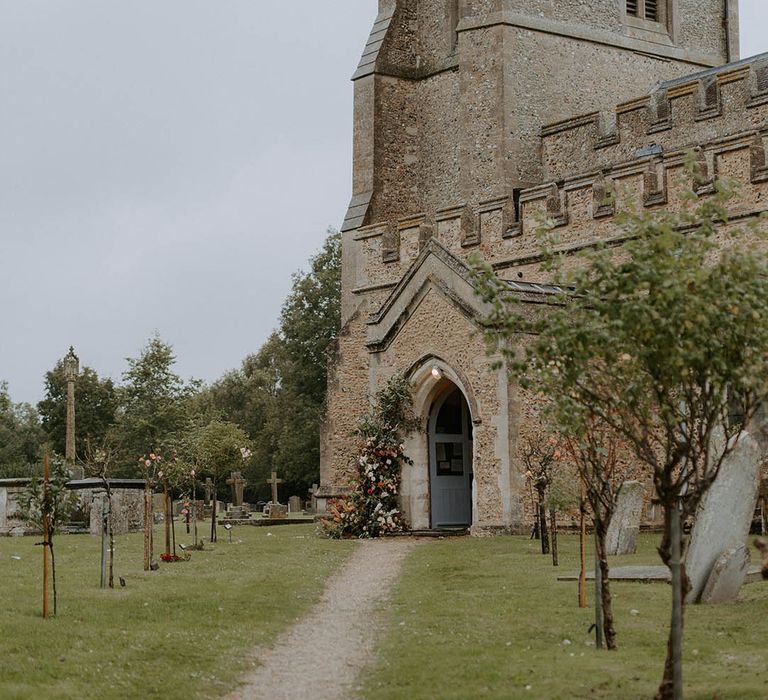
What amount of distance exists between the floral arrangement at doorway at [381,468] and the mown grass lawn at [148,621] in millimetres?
3808

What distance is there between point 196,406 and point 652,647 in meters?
56.3

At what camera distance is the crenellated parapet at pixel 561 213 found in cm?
2478

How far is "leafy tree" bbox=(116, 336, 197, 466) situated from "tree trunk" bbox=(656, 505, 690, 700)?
164 feet

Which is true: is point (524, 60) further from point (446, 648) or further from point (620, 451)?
point (446, 648)

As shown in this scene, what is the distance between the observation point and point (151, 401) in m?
60.1

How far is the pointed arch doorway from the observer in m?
25.4

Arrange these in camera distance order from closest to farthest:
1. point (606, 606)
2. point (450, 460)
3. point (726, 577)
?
point (606, 606) < point (726, 577) < point (450, 460)

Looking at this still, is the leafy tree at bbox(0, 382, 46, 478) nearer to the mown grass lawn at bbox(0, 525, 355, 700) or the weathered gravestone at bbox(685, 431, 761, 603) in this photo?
the mown grass lawn at bbox(0, 525, 355, 700)

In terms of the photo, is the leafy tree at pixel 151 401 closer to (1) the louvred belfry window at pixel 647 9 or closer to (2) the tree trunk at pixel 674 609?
(1) the louvred belfry window at pixel 647 9

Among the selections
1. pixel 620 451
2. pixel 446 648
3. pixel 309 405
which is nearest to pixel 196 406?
pixel 309 405

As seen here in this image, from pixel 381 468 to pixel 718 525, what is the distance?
12.0 m

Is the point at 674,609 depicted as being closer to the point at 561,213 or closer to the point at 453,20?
the point at 561,213

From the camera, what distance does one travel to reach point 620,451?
22547 mm

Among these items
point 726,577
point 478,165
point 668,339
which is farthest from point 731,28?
point 668,339
